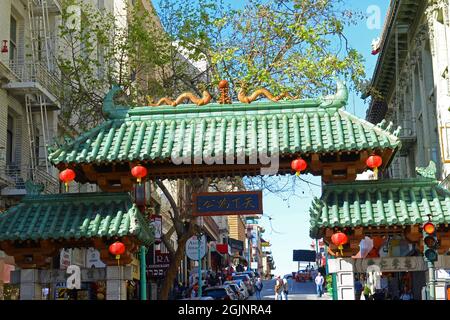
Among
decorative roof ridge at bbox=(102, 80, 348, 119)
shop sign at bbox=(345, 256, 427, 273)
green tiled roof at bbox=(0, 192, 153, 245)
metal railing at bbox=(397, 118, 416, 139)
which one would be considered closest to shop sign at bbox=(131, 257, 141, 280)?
green tiled roof at bbox=(0, 192, 153, 245)

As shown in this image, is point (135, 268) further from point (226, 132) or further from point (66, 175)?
point (226, 132)

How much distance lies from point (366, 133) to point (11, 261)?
48.3ft

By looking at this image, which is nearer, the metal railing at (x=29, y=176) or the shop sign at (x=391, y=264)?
the shop sign at (x=391, y=264)

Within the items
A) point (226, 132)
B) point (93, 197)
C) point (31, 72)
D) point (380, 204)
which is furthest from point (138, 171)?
point (31, 72)

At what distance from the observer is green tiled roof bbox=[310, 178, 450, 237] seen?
14.5 meters

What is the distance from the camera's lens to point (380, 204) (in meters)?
14.9

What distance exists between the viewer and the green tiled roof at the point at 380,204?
14547mm

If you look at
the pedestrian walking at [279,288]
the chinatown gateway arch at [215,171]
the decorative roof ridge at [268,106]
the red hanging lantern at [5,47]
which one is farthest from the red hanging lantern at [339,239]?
the pedestrian walking at [279,288]

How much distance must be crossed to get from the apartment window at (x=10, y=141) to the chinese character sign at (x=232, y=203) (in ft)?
45.8

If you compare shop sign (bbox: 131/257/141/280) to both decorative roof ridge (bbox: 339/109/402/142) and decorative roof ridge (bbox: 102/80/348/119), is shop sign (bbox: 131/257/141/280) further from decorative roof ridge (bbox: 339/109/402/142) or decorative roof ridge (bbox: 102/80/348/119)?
decorative roof ridge (bbox: 339/109/402/142)

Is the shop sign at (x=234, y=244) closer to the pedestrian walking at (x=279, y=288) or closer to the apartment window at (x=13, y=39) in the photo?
the pedestrian walking at (x=279, y=288)

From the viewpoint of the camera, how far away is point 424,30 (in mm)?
32438
